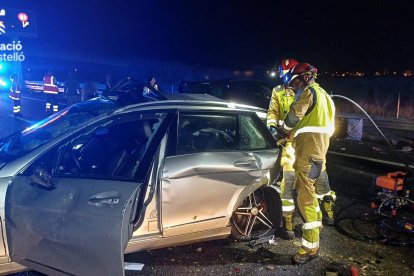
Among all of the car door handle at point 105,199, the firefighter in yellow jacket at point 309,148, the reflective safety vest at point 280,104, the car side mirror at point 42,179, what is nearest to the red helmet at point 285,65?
the reflective safety vest at point 280,104

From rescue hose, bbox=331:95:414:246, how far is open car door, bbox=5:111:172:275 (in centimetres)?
277

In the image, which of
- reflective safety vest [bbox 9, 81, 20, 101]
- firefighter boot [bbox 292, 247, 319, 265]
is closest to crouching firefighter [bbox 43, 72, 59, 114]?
reflective safety vest [bbox 9, 81, 20, 101]

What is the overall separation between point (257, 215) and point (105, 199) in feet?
6.41

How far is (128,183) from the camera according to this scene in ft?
9.37

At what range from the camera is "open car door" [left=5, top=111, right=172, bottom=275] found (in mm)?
2680

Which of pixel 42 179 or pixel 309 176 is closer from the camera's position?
pixel 42 179

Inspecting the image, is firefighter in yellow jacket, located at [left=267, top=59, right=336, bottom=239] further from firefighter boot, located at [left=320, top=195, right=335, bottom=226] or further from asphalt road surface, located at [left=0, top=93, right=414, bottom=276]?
asphalt road surface, located at [left=0, top=93, right=414, bottom=276]

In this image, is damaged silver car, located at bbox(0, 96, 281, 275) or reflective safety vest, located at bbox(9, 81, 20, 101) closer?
damaged silver car, located at bbox(0, 96, 281, 275)

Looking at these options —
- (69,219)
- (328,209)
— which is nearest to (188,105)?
(69,219)

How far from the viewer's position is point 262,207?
4207 mm

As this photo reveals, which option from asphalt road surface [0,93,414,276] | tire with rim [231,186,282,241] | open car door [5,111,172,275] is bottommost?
asphalt road surface [0,93,414,276]

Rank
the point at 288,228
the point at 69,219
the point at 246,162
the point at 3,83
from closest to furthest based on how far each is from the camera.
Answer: the point at 69,219 < the point at 246,162 < the point at 288,228 < the point at 3,83

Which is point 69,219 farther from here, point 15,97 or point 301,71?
point 15,97

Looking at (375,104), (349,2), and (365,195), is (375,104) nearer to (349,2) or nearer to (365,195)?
(365,195)
